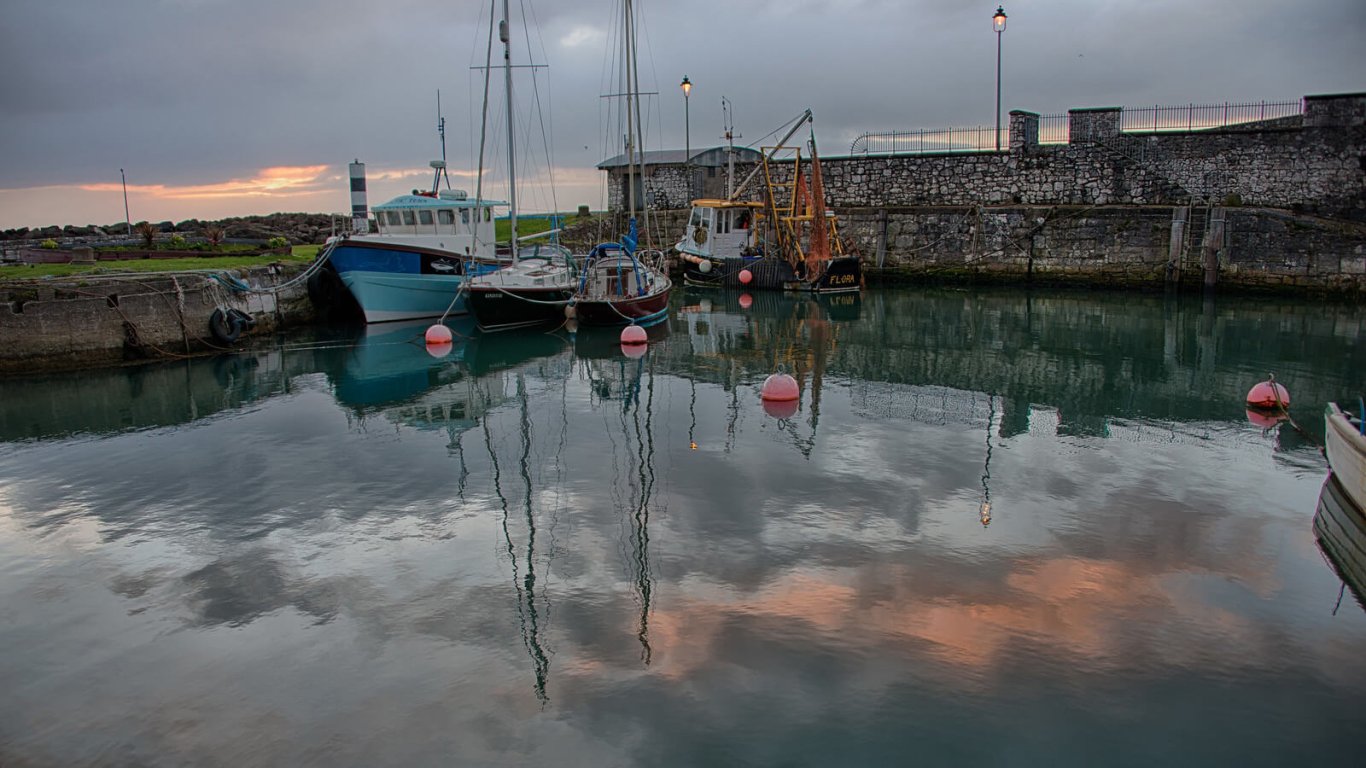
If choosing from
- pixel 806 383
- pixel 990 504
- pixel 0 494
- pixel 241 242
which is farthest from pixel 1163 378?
pixel 241 242

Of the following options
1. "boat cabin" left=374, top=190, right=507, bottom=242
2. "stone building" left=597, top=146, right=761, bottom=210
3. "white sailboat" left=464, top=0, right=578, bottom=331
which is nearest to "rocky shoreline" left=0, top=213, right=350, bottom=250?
"boat cabin" left=374, top=190, right=507, bottom=242

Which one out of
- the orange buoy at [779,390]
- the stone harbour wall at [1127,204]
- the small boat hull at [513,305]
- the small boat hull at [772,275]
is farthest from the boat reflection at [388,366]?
the stone harbour wall at [1127,204]

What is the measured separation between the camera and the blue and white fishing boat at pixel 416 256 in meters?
23.0

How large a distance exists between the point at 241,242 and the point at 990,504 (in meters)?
29.0

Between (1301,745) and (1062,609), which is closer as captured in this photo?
(1301,745)

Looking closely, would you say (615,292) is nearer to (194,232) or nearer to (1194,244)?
(1194,244)

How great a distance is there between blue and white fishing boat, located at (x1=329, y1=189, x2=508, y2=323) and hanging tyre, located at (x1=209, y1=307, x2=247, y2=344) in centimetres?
331

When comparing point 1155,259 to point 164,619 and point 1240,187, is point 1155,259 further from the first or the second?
point 164,619

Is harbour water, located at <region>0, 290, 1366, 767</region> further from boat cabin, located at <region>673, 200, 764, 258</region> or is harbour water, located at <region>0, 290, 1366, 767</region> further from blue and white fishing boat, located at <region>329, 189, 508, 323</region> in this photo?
boat cabin, located at <region>673, 200, 764, 258</region>

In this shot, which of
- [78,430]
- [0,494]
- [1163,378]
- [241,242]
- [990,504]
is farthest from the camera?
[241,242]

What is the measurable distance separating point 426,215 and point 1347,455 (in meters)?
21.2

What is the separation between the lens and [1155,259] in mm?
28969

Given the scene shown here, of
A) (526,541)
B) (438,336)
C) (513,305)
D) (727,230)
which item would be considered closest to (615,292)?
(513,305)

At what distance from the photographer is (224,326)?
65.3ft
